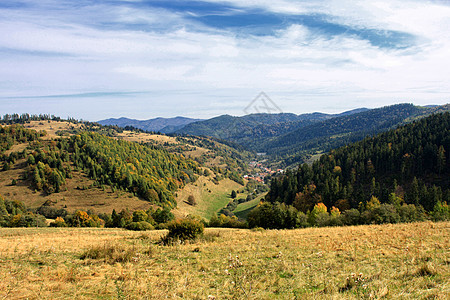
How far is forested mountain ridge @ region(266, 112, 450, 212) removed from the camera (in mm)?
94688

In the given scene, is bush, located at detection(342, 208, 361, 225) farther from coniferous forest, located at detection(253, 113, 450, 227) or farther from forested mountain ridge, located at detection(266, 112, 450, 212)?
forested mountain ridge, located at detection(266, 112, 450, 212)

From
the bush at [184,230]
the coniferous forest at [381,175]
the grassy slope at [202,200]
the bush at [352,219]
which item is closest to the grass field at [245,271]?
the bush at [184,230]

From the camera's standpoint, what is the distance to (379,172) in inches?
4390

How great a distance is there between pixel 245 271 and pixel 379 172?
12591 cm

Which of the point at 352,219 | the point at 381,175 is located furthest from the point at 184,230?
the point at 381,175

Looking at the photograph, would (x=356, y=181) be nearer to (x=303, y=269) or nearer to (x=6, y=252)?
(x=303, y=269)

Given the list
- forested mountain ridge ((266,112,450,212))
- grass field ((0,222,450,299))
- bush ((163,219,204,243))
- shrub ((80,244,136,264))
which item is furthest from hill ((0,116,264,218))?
grass field ((0,222,450,299))

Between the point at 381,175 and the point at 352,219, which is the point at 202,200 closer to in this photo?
the point at 381,175

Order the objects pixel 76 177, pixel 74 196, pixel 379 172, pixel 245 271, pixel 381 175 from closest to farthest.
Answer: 1. pixel 245 271
2. pixel 381 175
3. pixel 379 172
4. pixel 74 196
5. pixel 76 177

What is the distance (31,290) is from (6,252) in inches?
380

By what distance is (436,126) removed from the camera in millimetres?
123812

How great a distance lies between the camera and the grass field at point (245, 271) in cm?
796

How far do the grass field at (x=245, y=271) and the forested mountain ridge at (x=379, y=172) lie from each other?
86.4 meters

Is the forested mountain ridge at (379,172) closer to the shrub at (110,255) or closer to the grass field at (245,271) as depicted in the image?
the grass field at (245,271)
